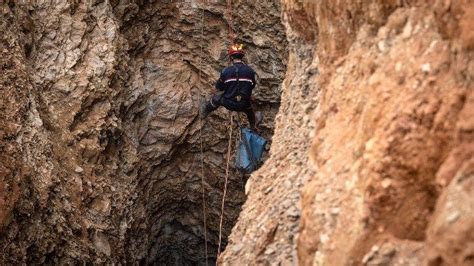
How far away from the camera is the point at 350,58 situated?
452 centimetres

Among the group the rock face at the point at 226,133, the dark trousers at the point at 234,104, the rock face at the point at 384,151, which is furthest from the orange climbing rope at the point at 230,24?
the rock face at the point at 384,151

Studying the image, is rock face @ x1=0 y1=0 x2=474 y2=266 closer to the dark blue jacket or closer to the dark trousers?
the dark blue jacket

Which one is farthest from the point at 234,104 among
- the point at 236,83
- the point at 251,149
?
the point at 251,149

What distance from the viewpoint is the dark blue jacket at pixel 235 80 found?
8.99 m

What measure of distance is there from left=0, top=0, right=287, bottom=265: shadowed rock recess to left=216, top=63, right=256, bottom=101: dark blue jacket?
207cm

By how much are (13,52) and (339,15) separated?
521 centimetres

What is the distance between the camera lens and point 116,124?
392 inches

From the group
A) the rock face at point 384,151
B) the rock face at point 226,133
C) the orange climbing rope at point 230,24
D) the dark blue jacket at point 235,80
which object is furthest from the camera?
the orange climbing rope at point 230,24

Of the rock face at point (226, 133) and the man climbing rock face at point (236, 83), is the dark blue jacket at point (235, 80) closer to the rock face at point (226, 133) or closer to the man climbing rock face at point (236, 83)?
the man climbing rock face at point (236, 83)

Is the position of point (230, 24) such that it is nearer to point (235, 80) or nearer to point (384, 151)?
point (235, 80)

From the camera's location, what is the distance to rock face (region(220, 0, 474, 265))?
10.1 feet

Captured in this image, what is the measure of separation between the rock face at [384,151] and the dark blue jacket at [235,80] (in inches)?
152

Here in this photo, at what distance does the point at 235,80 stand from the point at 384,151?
564cm

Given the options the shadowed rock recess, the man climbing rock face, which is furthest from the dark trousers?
the shadowed rock recess
